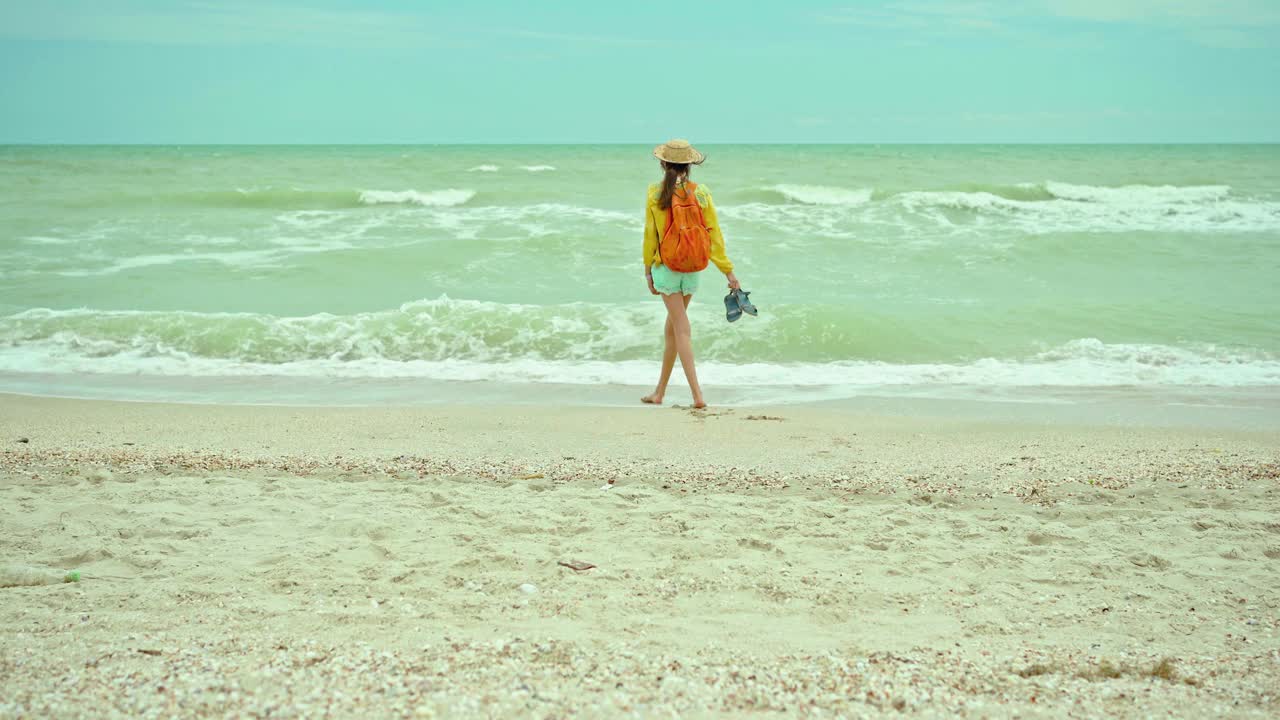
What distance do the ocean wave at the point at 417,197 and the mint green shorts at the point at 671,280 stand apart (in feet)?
54.9

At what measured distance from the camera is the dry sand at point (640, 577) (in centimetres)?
248

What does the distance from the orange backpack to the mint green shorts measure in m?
0.06

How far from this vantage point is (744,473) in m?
4.93

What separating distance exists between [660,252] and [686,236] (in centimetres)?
22

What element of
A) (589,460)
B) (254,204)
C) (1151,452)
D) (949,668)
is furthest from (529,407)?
(254,204)

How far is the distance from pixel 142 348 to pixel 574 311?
421 cm

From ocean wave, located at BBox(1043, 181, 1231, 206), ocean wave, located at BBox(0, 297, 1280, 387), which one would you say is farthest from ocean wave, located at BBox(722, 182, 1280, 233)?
ocean wave, located at BBox(0, 297, 1280, 387)

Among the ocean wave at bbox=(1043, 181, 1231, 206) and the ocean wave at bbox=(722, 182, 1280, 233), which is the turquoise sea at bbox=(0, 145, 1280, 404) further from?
the ocean wave at bbox=(1043, 181, 1231, 206)

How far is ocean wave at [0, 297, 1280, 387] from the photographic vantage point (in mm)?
8172

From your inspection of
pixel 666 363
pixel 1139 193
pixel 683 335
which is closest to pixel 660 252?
pixel 683 335

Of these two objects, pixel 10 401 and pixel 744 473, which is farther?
pixel 10 401

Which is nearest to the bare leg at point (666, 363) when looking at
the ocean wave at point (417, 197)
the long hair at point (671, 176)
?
the long hair at point (671, 176)

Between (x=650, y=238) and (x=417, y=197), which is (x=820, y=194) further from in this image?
(x=650, y=238)

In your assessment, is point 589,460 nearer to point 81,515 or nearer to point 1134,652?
point 81,515
